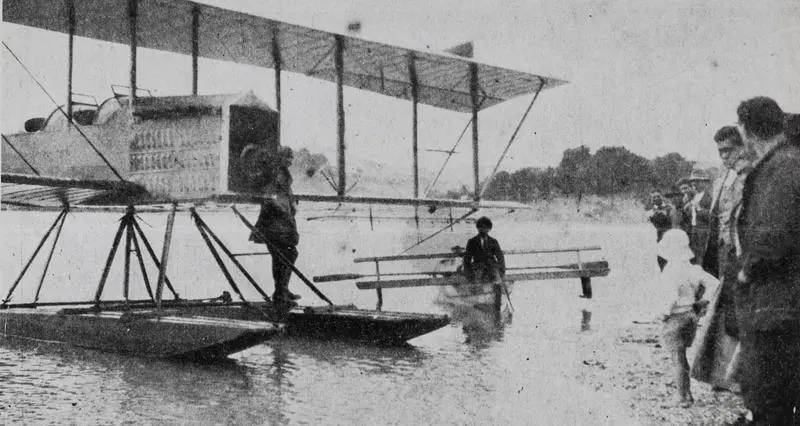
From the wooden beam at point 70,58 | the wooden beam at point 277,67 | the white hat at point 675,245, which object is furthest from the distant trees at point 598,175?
the white hat at point 675,245

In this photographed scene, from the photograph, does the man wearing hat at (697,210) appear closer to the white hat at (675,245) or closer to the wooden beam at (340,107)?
the white hat at (675,245)

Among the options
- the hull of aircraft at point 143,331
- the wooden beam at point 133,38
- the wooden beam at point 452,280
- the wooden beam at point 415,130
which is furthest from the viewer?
the wooden beam at point 415,130

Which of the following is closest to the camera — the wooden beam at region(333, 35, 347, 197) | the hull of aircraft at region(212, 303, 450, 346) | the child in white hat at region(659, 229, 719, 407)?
the child in white hat at region(659, 229, 719, 407)

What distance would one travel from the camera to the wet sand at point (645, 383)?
468cm

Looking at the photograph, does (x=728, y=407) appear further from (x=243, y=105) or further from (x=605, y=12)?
(x=243, y=105)

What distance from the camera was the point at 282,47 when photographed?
10023 mm

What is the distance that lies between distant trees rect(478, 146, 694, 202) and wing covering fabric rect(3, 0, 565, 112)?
46.6 feet

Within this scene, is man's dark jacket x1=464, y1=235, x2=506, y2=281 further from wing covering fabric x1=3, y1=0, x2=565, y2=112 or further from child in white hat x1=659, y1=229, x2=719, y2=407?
child in white hat x1=659, y1=229, x2=719, y2=407

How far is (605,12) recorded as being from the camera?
642cm

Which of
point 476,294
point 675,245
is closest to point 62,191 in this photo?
point 476,294

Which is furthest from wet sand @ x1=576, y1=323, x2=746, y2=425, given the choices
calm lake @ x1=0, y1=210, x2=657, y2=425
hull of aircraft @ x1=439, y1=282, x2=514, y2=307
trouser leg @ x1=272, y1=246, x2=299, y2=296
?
trouser leg @ x1=272, y1=246, x2=299, y2=296

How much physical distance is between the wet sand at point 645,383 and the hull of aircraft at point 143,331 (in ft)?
10.0

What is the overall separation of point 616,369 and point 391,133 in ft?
22.2

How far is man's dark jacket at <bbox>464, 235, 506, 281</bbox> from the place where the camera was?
11.7 meters
